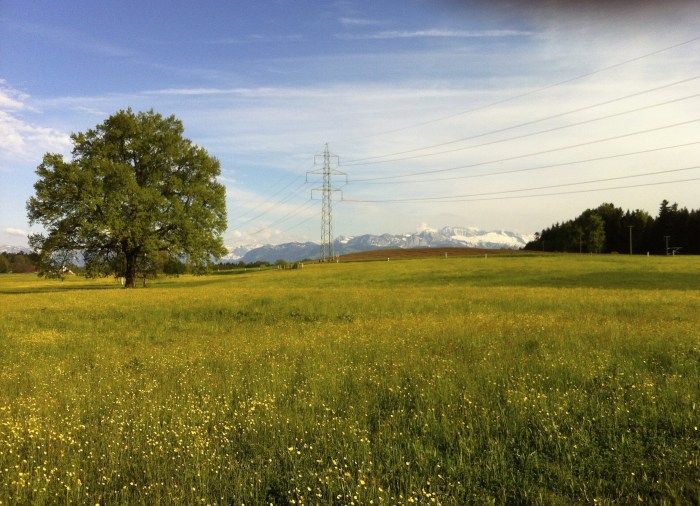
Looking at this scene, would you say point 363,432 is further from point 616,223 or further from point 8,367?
point 616,223

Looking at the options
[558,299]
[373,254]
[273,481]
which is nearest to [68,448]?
[273,481]

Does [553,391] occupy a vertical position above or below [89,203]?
below

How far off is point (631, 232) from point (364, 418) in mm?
153786

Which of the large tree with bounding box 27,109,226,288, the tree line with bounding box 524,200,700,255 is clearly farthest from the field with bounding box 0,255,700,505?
the tree line with bounding box 524,200,700,255

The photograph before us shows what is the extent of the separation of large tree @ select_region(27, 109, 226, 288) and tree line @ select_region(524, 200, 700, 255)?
12488 centimetres

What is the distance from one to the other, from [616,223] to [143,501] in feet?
555

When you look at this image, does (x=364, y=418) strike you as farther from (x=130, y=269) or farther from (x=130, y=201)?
(x=130, y=269)

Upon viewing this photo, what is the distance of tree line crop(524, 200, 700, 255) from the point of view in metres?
118

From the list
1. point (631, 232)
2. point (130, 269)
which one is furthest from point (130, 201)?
point (631, 232)

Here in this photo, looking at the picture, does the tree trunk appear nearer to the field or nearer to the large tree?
the large tree

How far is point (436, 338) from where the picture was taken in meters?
12.2

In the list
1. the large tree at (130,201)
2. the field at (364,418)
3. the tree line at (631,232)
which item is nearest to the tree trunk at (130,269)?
the large tree at (130,201)

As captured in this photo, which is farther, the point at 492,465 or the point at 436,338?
the point at 436,338

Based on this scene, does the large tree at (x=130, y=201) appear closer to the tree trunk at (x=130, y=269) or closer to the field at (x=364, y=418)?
the tree trunk at (x=130, y=269)
